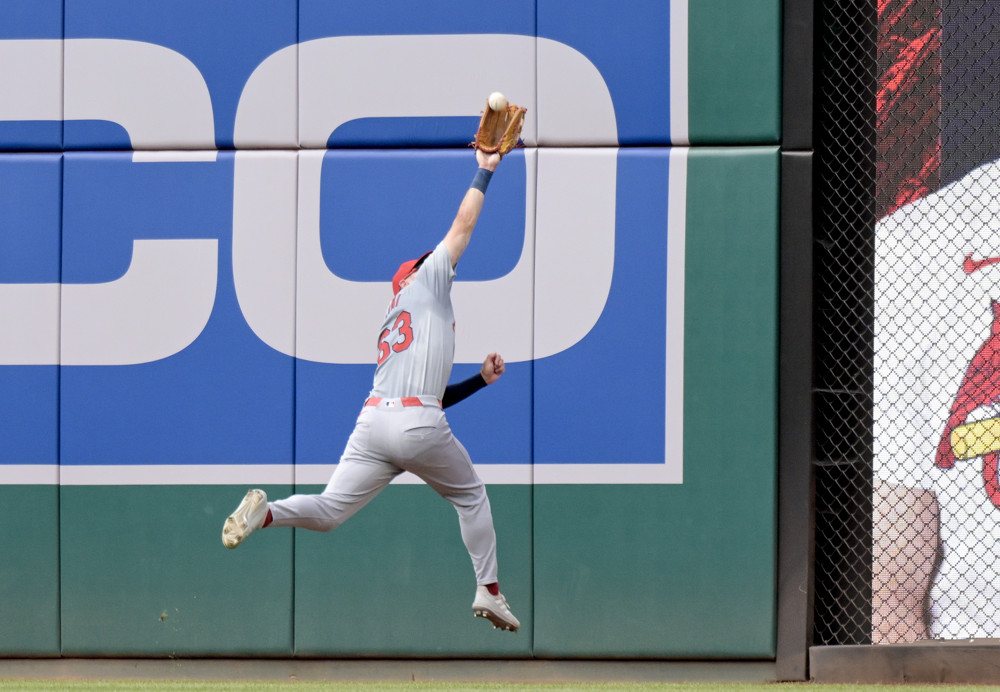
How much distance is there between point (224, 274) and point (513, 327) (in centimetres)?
186

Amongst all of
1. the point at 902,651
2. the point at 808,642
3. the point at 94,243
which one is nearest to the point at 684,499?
the point at 808,642

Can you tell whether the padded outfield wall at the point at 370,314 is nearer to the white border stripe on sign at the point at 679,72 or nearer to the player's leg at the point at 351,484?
the white border stripe on sign at the point at 679,72

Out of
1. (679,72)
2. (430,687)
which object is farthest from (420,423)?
(679,72)

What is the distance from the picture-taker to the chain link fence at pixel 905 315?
250 inches

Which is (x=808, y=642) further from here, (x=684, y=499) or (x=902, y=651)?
(x=684, y=499)

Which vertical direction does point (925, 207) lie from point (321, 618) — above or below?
above

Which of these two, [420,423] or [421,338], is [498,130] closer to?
[421,338]

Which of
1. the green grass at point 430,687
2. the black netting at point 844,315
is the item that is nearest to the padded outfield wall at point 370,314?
the green grass at point 430,687

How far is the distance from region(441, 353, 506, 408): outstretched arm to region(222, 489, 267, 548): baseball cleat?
941 millimetres

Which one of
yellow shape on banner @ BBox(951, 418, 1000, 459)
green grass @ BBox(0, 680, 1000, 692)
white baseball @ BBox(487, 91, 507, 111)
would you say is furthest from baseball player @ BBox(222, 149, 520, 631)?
yellow shape on banner @ BBox(951, 418, 1000, 459)

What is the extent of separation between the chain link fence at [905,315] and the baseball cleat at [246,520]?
141 inches

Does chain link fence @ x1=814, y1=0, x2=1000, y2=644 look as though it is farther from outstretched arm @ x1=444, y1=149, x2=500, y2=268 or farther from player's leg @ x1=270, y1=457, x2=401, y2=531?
player's leg @ x1=270, y1=457, x2=401, y2=531

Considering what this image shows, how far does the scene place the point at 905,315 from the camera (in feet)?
21.1

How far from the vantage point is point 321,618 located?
6.30 metres
